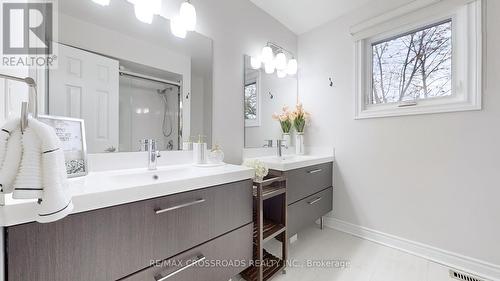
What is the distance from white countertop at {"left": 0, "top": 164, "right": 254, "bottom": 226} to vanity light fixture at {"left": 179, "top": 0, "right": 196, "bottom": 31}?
3.27 ft

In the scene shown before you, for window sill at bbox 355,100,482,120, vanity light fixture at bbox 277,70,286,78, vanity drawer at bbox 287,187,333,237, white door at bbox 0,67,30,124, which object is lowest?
vanity drawer at bbox 287,187,333,237

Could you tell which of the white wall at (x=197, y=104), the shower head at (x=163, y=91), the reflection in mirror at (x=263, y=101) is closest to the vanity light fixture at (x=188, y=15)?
the white wall at (x=197, y=104)

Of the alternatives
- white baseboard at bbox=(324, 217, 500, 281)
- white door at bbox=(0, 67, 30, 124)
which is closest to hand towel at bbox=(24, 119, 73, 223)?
white door at bbox=(0, 67, 30, 124)

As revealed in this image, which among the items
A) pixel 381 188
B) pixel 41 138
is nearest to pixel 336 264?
pixel 381 188

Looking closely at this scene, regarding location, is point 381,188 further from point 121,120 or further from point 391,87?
point 121,120

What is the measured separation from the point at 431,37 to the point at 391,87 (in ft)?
1.56

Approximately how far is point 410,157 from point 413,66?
0.83m

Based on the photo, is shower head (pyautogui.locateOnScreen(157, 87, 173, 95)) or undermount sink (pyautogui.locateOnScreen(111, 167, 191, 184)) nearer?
undermount sink (pyautogui.locateOnScreen(111, 167, 191, 184))

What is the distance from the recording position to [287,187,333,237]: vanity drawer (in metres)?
1.74

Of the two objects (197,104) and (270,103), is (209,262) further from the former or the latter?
(270,103)

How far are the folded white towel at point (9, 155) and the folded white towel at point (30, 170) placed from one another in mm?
14

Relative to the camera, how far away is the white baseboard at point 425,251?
1486 mm

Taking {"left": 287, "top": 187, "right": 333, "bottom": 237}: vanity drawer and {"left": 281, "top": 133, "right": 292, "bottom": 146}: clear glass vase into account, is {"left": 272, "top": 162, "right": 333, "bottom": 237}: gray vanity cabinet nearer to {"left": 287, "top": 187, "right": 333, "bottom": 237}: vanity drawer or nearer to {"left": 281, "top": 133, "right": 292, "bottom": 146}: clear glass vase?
{"left": 287, "top": 187, "right": 333, "bottom": 237}: vanity drawer

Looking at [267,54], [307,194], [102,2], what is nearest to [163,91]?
[102,2]
